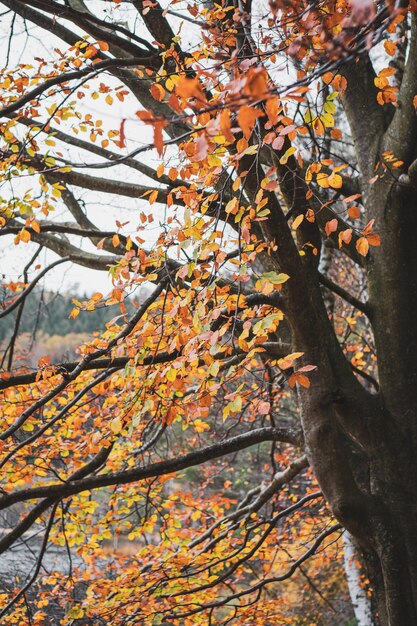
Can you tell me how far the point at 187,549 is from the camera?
4.95 m

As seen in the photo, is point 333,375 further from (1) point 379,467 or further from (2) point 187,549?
(2) point 187,549

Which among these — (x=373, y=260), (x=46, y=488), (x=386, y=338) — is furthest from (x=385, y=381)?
(x=46, y=488)

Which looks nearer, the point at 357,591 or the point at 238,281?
the point at 238,281

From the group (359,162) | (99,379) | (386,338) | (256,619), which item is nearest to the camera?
(99,379)

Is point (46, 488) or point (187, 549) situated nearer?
point (46, 488)

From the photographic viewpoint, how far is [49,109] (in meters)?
4.08

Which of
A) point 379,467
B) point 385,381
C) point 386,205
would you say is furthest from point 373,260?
point 379,467

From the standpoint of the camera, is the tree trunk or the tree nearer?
Answer: the tree

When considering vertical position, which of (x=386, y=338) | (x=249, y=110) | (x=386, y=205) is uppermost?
(x=386, y=205)

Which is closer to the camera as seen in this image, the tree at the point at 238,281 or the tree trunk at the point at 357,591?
the tree at the point at 238,281

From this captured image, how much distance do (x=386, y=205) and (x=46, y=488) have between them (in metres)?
3.03

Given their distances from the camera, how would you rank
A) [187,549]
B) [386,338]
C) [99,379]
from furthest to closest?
[187,549] → [386,338] → [99,379]

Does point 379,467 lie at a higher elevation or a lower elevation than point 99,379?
lower

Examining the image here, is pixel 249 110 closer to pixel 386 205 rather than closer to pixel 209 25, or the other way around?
pixel 209 25
